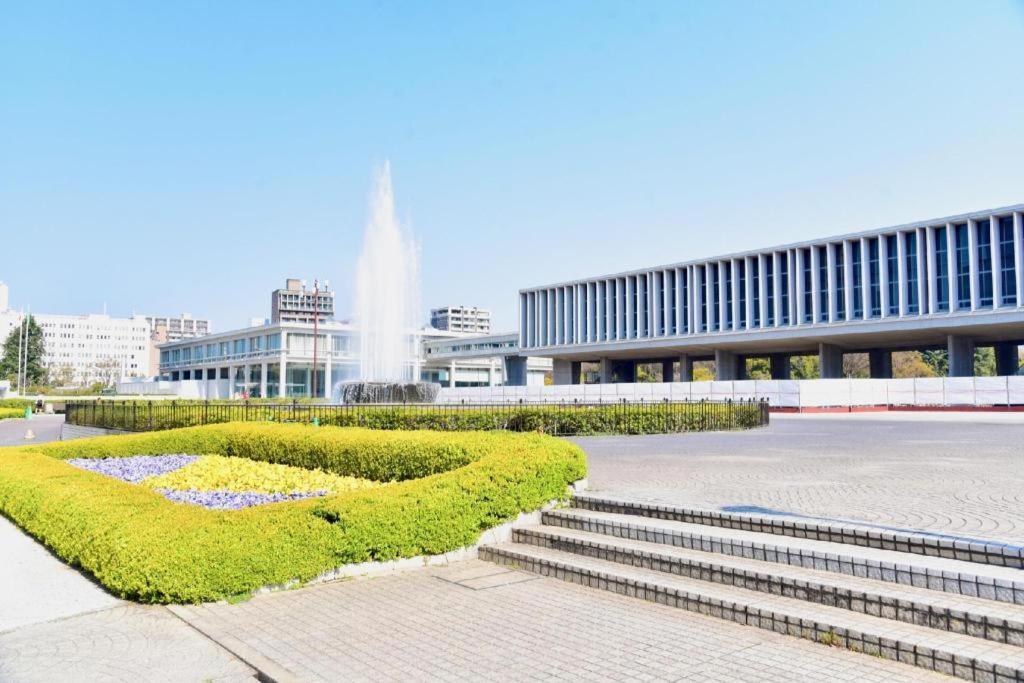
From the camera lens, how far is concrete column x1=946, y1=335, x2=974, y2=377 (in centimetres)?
5169

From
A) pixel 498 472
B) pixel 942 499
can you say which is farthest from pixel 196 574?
pixel 942 499

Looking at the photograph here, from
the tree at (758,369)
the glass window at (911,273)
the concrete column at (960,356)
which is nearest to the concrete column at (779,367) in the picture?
the tree at (758,369)

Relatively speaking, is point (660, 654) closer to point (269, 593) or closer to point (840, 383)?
point (269, 593)

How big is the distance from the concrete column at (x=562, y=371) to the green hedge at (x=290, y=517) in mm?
70923

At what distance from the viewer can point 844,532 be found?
690cm

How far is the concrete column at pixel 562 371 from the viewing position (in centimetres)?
8238

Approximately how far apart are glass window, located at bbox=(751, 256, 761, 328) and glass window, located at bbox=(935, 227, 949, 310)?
13221 millimetres

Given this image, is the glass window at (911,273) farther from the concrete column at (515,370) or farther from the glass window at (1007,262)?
the concrete column at (515,370)

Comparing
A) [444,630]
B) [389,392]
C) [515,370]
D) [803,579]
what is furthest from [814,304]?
[444,630]

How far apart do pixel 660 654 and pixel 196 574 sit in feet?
13.0

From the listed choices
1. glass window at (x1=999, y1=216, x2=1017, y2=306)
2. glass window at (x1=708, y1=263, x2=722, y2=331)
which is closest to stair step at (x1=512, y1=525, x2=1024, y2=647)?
glass window at (x1=999, y1=216, x2=1017, y2=306)

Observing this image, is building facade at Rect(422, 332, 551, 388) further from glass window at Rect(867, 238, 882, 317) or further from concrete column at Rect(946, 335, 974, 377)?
concrete column at Rect(946, 335, 974, 377)

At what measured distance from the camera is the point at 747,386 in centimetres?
4341

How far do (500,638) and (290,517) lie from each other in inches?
108
